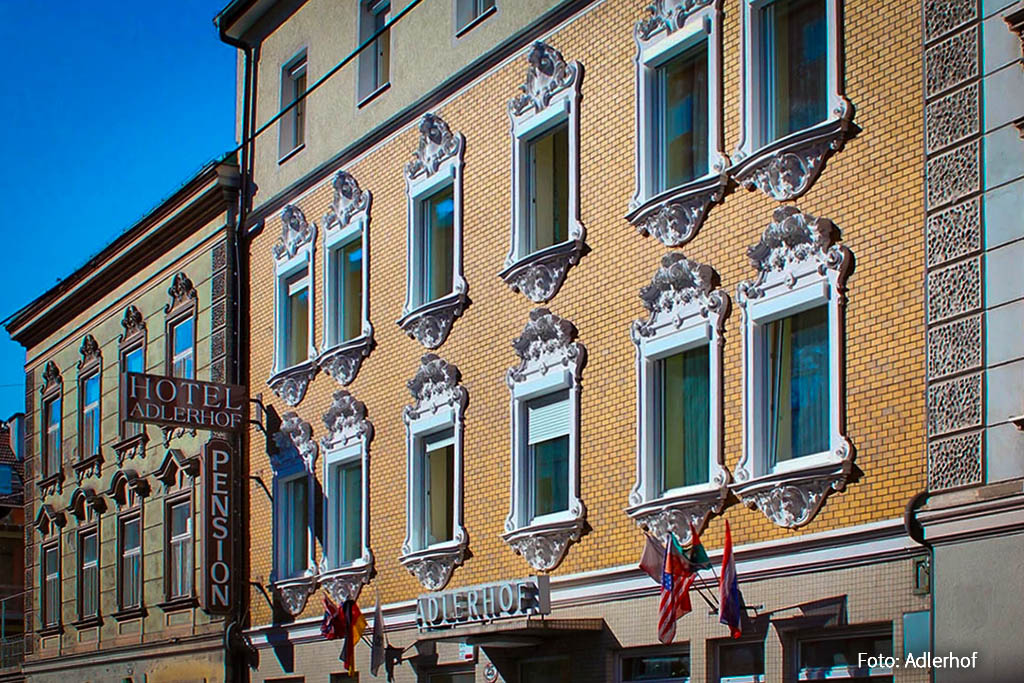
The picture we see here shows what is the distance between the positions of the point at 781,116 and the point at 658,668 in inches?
233

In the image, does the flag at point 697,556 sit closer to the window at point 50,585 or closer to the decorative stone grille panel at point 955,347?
the decorative stone grille panel at point 955,347

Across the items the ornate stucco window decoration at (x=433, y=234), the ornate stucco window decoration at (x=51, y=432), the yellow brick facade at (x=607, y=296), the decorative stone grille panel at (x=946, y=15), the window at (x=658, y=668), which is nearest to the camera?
the decorative stone grille panel at (x=946, y=15)

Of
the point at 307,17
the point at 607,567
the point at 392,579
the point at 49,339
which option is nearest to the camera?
the point at 607,567

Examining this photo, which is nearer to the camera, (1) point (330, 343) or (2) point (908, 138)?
(2) point (908, 138)

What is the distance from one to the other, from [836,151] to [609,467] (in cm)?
465

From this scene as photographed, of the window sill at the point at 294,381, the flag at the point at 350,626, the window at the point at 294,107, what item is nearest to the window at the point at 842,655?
the flag at the point at 350,626

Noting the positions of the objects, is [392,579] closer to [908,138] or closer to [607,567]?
[607,567]

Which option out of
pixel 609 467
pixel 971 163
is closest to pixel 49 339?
pixel 609 467

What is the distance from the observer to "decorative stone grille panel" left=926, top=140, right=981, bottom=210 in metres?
14.6

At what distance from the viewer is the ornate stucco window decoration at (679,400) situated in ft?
56.9

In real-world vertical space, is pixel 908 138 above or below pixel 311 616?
above

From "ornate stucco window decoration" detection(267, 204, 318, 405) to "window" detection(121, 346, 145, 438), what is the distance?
6030 mm

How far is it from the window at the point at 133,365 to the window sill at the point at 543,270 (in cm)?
1340

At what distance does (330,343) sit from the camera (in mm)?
25578
